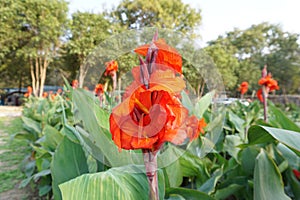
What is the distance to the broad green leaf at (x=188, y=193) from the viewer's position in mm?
499

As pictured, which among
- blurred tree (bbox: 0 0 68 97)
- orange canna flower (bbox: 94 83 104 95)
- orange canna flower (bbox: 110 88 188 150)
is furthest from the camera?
blurred tree (bbox: 0 0 68 97)

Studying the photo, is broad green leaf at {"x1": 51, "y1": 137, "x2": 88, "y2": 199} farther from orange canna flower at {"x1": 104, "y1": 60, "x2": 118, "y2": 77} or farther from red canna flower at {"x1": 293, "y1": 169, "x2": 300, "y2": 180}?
red canna flower at {"x1": 293, "y1": 169, "x2": 300, "y2": 180}

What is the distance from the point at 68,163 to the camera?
2.04ft

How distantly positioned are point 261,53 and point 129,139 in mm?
20035

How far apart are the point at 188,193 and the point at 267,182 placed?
5.7 inches

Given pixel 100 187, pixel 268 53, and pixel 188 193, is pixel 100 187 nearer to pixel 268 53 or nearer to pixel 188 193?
pixel 188 193

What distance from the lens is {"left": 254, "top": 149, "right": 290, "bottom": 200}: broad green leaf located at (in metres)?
0.48

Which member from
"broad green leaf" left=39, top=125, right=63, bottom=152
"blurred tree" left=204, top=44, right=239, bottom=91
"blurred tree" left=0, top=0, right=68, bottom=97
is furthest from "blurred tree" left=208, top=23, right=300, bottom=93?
"broad green leaf" left=39, top=125, right=63, bottom=152

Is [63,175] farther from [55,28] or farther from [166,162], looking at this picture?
[55,28]

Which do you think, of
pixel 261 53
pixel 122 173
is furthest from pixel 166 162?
pixel 261 53

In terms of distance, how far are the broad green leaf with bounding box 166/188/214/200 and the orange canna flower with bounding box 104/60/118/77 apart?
0.80 feet

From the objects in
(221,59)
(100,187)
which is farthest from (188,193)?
(221,59)

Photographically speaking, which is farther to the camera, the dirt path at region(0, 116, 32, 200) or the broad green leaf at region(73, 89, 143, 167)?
the dirt path at region(0, 116, 32, 200)

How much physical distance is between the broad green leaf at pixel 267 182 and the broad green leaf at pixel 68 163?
14.3 inches
